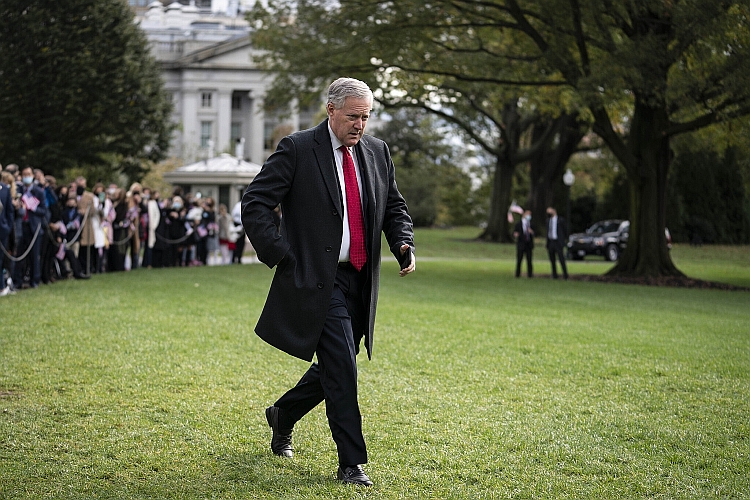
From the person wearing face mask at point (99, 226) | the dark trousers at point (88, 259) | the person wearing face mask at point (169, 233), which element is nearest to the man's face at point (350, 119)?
the person wearing face mask at point (99, 226)

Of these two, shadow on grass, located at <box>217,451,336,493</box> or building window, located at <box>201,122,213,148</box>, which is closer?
shadow on grass, located at <box>217,451,336,493</box>

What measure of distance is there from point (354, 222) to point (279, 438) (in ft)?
5.18

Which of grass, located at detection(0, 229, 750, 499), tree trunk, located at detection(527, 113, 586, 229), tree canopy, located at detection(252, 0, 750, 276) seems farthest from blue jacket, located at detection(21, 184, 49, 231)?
tree trunk, located at detection(527, 113, 586, 229)

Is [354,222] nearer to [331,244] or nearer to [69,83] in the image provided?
[331,244]

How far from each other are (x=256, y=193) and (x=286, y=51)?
2524 centimetres

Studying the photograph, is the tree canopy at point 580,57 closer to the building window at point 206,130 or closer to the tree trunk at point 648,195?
the tree trunk at point 648,195

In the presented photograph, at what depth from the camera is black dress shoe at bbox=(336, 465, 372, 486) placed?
19.4 ft

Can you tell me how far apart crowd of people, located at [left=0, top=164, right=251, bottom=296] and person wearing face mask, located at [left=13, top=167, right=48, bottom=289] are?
0.02 m

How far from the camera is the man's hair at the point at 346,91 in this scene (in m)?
Result: 5.99

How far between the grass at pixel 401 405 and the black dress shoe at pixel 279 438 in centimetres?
10

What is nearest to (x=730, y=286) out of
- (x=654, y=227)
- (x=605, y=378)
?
(x=654, y=227)

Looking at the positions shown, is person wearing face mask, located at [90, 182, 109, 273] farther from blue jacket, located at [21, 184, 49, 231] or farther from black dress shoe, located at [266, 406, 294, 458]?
black dress shoe, located at [266, 406, 294, 458]

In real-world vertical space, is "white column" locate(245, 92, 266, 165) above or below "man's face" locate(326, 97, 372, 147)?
above

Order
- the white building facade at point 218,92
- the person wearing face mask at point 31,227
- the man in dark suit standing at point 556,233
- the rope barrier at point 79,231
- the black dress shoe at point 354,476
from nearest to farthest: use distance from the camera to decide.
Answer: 1. the black dress shoe at point 354,476
2. the person wearing face mask at point 31,227
3. the rope barrier at point 79,231
4. the man in dark suit standing at point 556,233
5. the white building facade at point 218,92
